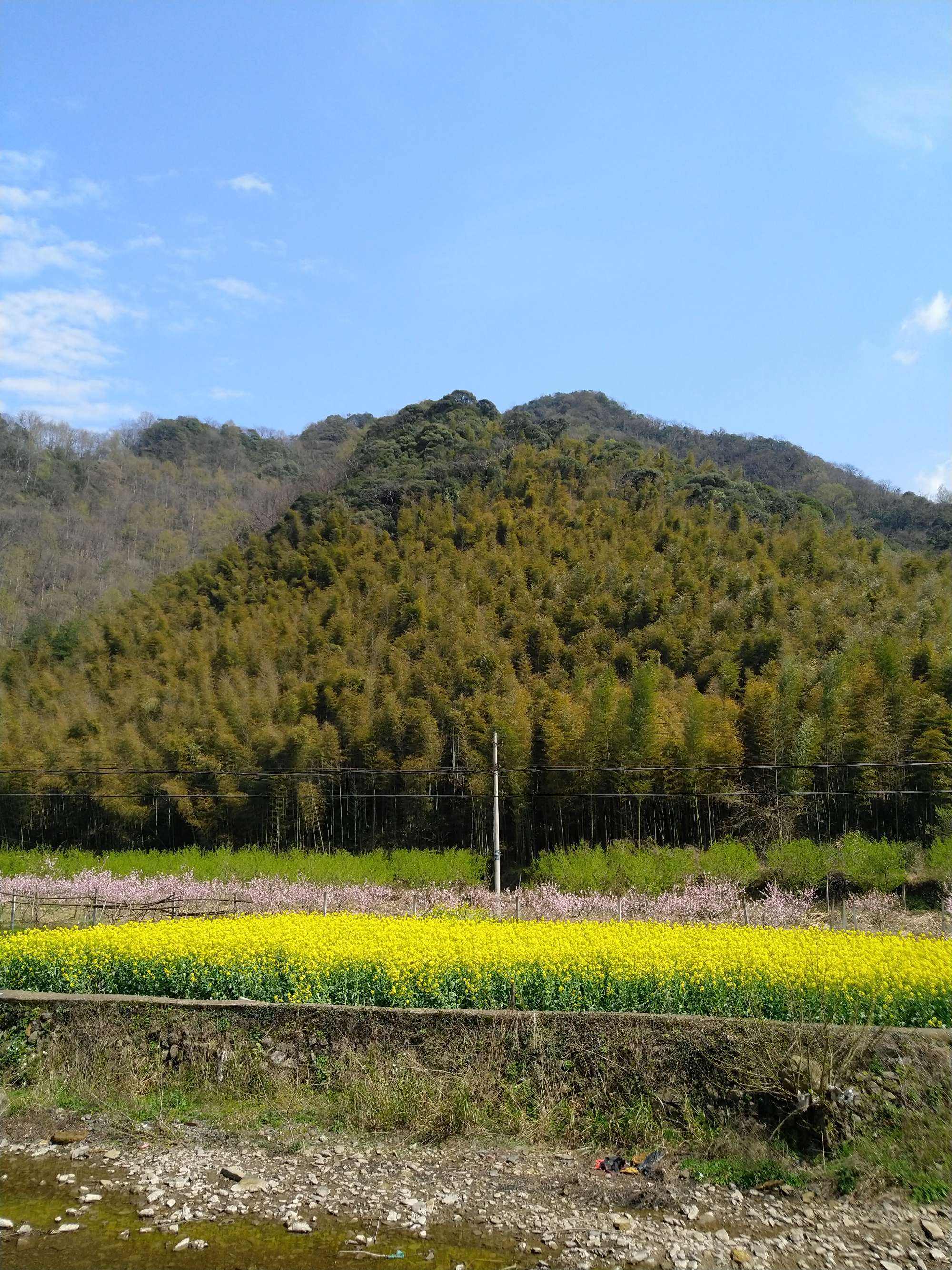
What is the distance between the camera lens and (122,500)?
79.5 metres

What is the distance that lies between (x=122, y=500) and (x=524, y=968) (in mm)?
81217

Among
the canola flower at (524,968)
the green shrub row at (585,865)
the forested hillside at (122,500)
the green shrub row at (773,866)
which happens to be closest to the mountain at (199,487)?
the forested hillside at (122,500)

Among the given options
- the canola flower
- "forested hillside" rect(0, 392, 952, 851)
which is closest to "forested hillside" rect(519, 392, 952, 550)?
"forested hillside" rect(0, 392, 952, 851)

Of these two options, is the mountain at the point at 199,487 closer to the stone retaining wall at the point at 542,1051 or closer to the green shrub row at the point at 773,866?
the green shrub row at the point at 773,866

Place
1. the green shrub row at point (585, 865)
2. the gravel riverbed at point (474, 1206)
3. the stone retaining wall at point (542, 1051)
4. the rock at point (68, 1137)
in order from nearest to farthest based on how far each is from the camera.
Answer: the gravel riverbed at point (474, 1206), the stone retaining wall at point (542, 1051), the rock at point (68, 1137), the green shrub row at point (585, 865)

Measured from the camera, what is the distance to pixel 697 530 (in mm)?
44375

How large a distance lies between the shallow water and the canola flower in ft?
7.09

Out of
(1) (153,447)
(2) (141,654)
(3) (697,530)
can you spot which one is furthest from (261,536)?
(1) (153,447)

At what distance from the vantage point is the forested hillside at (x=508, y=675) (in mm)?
22797

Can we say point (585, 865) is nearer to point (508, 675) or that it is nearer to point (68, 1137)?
point (508, 675)

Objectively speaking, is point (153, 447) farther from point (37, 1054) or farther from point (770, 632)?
point (37, 1054)

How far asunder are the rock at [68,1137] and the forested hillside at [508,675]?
14.3m

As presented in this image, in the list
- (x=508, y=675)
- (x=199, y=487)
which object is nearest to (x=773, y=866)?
(x=508, y=675)

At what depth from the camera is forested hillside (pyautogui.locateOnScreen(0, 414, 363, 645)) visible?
200 ft
